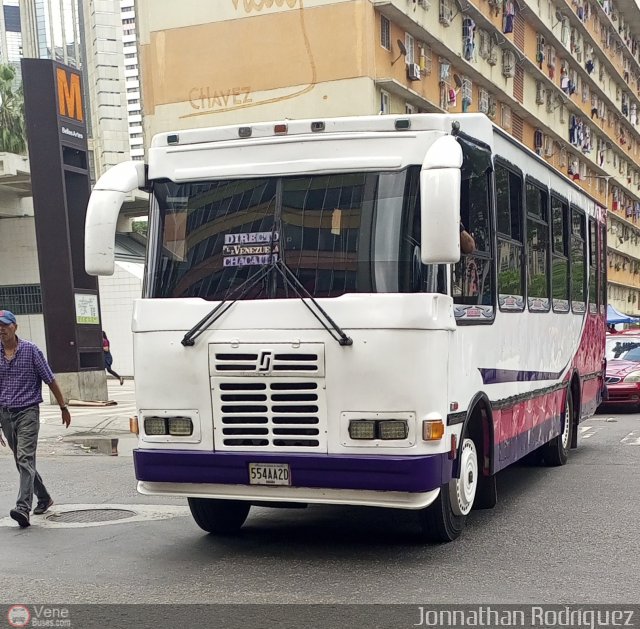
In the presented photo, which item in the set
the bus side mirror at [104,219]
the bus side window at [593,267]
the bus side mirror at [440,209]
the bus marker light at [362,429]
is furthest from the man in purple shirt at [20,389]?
the bus side window at [593,267]

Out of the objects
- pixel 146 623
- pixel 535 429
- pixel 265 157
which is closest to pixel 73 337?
pixel 535 429

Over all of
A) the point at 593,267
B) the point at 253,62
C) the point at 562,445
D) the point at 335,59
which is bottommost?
the point at 562,445

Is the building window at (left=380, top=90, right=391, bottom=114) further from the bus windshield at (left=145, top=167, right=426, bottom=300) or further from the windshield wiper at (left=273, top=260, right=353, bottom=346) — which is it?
the windshield wiper at (left=273, top=260, right=353, bottom=346)

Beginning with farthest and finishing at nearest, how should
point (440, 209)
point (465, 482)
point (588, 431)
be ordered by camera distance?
point (588, 431) → point (465, 482) → point (440, 209)

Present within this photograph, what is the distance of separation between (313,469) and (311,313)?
40.5 inches

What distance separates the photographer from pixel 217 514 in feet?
25.2

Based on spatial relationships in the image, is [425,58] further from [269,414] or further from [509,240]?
[269,414]

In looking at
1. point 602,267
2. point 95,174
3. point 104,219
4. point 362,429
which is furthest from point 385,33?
point 362,429

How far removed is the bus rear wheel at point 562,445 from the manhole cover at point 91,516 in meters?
4.99

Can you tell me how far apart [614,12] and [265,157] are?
61.2 m

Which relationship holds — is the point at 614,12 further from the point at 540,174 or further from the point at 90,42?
the point at 540,174

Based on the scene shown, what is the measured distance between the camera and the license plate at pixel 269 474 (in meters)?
6.66

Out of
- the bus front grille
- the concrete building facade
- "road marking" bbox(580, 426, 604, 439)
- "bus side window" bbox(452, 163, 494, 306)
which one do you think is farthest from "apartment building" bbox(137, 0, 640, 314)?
the bus front grille

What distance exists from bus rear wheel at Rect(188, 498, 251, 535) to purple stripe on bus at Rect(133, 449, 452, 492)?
73 centimetres
